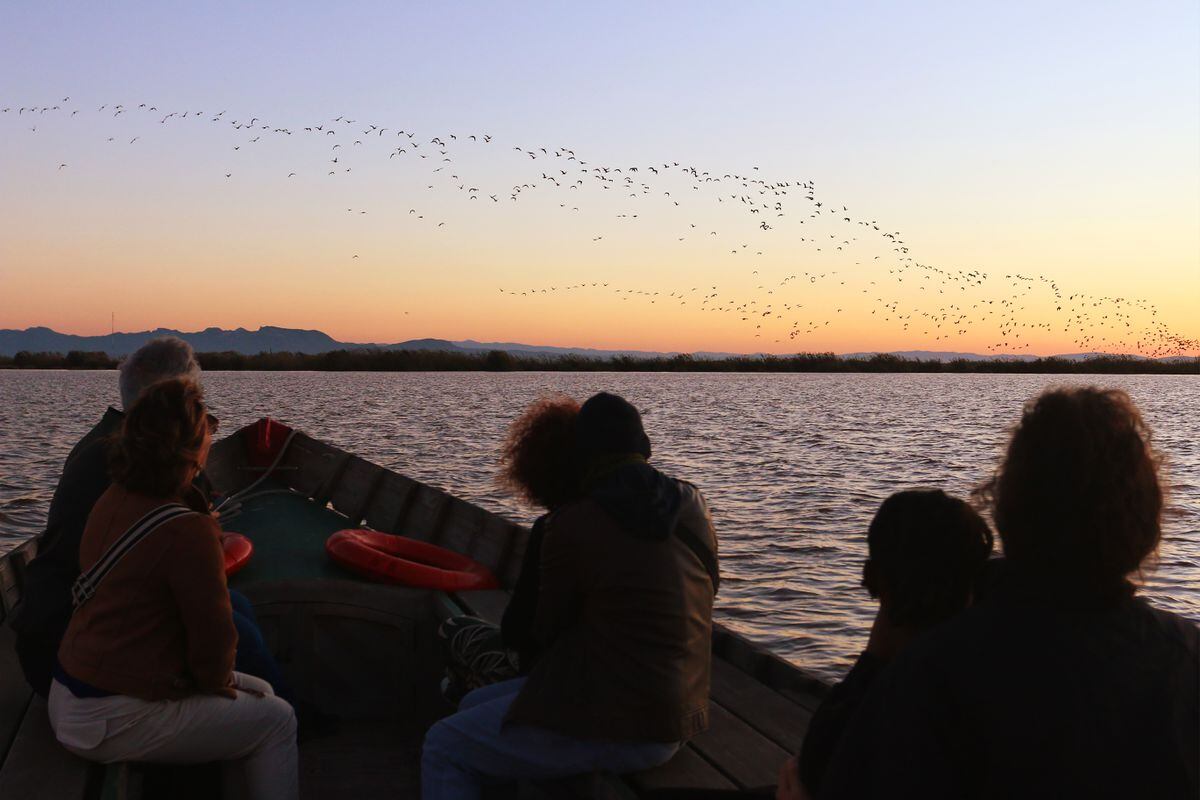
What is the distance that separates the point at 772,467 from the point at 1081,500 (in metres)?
22.3

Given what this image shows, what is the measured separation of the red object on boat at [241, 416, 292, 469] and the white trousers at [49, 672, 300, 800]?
7709mm

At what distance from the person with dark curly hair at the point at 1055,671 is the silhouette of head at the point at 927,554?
25 centimetres

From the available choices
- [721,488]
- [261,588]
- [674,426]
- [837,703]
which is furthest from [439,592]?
[674,426]

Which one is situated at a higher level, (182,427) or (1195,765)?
(182,427)

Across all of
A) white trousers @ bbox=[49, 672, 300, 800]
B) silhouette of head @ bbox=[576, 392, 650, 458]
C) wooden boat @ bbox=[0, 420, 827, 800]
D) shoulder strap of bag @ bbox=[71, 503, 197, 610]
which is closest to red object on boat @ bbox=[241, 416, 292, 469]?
wooden boat @ bbox=[0, 420, 827, 800]

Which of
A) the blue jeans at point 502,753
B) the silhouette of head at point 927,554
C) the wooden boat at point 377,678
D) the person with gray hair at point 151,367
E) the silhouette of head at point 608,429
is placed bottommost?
the wooden boat at point 377,678

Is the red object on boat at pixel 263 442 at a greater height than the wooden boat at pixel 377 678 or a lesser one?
Answer: greater

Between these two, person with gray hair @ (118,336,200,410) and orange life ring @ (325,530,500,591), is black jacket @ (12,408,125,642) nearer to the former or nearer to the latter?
person with gray hair @ (118,336,200,410)

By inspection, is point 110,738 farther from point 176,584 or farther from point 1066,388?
point 1066,388

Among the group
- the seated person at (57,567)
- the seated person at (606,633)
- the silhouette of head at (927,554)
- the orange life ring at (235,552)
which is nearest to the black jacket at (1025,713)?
the silhouette of head at (927,554)

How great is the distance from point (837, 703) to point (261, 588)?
4114 mm

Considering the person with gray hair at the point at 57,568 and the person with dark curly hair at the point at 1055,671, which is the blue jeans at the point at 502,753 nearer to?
the person with gray hair at the point at 57,568

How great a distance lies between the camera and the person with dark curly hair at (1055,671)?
172cm

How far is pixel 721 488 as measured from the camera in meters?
19.8
